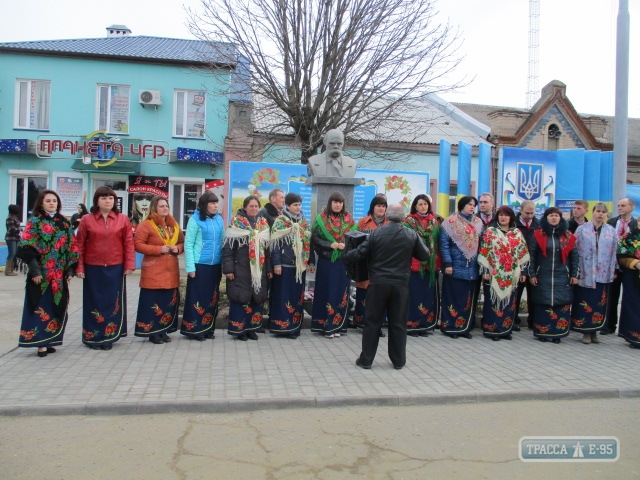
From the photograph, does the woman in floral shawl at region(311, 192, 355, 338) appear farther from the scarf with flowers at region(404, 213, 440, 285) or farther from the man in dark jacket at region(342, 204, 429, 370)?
the man in dark jacket at region(342, 204, 429, 370)

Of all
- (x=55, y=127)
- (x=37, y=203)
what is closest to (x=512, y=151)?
(x=37, y=203)

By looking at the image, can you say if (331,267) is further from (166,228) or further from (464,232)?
(166,228)

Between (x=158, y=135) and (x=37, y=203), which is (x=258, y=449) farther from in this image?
A: (x=158, y=135)

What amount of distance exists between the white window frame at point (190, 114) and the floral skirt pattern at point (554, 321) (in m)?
14.1

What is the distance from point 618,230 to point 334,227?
155 inches

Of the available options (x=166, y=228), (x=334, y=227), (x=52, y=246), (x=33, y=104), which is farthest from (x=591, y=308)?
(x=33, y=104)

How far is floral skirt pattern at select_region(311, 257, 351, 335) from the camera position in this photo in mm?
7422

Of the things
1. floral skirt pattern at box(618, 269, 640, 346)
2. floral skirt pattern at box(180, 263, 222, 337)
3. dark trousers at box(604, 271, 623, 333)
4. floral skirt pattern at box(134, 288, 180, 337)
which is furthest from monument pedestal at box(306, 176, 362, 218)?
dark trousers at box(604, 271, 623, 333)

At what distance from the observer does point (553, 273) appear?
24.9ft

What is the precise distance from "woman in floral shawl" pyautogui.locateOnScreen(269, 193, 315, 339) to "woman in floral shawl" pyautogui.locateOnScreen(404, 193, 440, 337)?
58.5 inches

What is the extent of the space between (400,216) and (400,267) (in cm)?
53

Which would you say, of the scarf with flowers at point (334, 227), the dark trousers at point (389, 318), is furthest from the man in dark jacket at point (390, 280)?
the scarf with flowers at point (334, 227)

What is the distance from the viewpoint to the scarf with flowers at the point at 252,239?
7.03m

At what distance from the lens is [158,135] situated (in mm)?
18922
